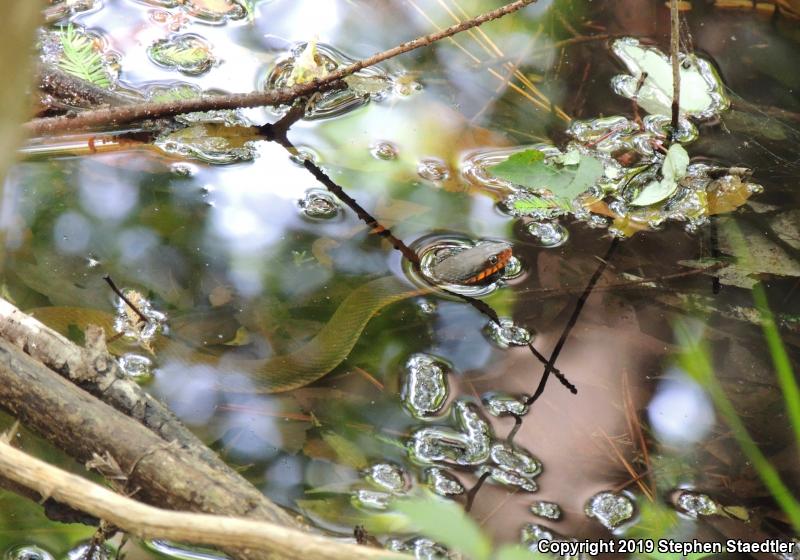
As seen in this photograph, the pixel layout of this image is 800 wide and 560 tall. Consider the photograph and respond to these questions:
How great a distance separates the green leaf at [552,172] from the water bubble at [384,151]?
0.52 meters

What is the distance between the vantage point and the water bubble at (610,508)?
2297mm

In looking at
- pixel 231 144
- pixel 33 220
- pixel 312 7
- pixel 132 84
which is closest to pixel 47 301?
pixel 33 220

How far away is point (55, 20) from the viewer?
402 centimetres

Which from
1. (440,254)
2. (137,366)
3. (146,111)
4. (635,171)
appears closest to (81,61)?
(146,111)

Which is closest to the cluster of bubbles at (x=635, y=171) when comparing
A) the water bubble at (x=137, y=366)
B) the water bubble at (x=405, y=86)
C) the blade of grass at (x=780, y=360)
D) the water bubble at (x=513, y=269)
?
the water bubble at (x=513, y=269)

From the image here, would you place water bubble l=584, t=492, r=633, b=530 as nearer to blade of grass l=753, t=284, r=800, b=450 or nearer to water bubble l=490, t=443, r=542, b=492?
water bubble l=490, t=443, r=542, b=492

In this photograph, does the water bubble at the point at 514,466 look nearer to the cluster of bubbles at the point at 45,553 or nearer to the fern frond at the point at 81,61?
the cluster of bubbles at the point at 45,553

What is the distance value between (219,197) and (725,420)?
87.8 inches

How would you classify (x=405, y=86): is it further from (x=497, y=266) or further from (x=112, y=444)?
(x=112, y=444)

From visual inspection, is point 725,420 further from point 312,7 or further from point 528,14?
point 312,7

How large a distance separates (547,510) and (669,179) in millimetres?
1714

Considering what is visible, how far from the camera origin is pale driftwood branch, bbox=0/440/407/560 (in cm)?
135

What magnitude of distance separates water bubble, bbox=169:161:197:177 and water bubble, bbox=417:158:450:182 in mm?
1039

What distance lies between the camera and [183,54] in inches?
152
